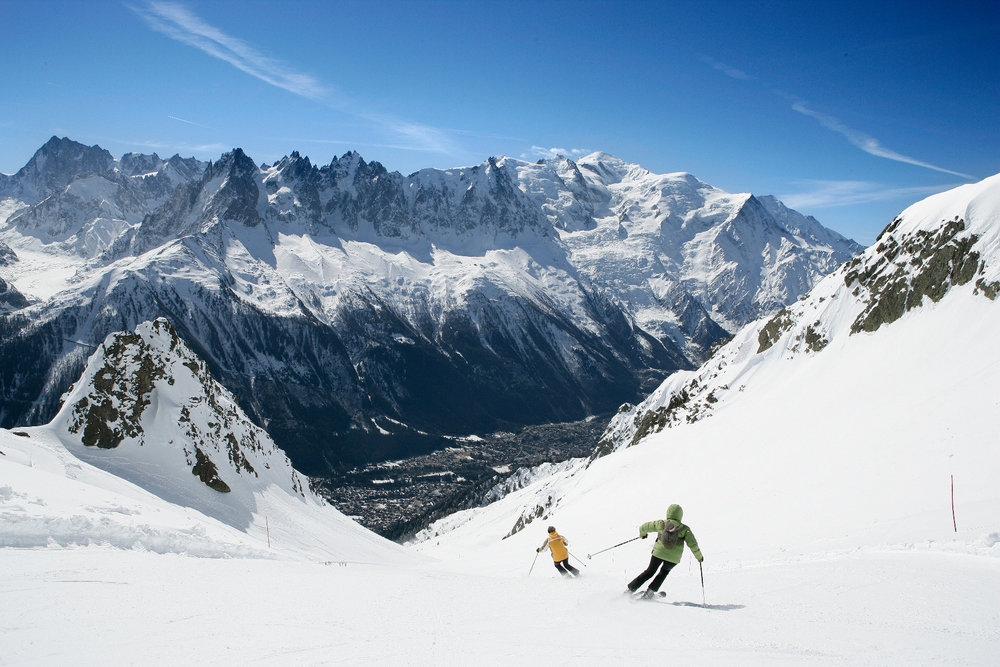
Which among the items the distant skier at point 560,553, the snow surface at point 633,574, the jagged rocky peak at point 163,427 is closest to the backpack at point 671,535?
the snow surface at point 633,574

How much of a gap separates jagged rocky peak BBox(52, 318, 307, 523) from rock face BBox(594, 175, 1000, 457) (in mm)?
42888

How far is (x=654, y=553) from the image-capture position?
535 inches

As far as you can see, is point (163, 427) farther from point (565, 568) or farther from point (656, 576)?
point (656, 576)

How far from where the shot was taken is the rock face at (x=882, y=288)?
141 ft

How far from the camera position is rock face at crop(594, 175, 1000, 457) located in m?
43.0

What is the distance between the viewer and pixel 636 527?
2973 cm

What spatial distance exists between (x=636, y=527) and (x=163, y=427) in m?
30.3

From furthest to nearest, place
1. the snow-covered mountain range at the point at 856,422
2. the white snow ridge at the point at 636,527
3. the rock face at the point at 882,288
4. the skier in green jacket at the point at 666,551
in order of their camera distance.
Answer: the rock face at the point at 882,288
the snow-covered mountain range at the point at 856,422
the skier in green jacket at the point at 666,551
the white snow ridge at the point at 636,527

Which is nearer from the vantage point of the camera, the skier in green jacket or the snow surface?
the snow surface

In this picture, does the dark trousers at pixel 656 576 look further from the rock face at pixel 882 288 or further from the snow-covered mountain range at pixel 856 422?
the rock face at pixel 882 288

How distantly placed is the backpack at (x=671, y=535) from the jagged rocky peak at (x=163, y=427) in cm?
2899

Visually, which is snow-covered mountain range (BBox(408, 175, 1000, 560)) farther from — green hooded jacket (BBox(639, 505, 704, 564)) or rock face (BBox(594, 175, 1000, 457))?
green hooded jacket (BBox(639, 505, 704, 564))

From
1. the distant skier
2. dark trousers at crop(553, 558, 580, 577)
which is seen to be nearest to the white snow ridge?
dark trousers at crop(553, 558, 580, 577)

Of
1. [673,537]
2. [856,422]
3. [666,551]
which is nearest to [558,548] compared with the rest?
[666,551]
